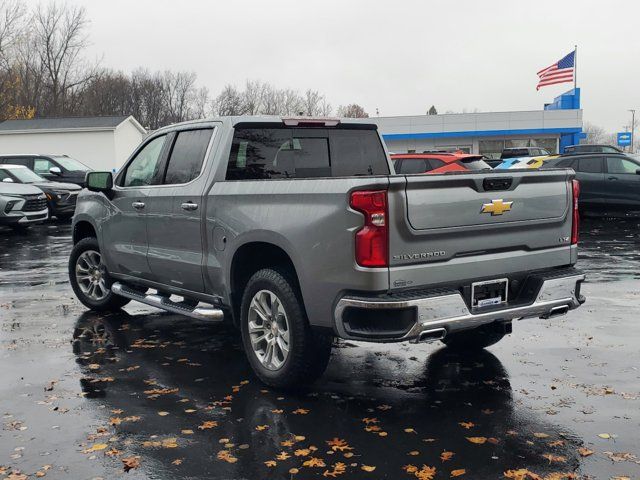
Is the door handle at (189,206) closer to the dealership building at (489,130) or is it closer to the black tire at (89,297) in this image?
the black tire at (89,297)

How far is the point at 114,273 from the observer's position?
7422 mm

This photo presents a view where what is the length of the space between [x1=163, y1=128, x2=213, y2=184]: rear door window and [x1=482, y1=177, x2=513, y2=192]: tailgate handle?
8.45 feet

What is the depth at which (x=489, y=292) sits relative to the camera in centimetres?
469

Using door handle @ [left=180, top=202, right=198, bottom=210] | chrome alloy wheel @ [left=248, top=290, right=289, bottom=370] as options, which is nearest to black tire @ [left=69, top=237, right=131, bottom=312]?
door handle @ [left=180, top=202, right=198, bottom=210]

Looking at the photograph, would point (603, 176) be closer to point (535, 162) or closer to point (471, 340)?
point (535, 162)

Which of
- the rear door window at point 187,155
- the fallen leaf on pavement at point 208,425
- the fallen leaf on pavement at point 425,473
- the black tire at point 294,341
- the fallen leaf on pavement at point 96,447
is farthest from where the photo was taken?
the rear door window at point 187,155

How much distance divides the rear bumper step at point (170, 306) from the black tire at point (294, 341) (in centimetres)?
59

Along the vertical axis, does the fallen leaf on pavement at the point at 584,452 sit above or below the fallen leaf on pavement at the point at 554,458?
below

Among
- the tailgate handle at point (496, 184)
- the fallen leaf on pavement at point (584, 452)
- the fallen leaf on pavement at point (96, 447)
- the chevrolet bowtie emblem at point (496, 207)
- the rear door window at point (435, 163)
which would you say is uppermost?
the rear door window at point (435, 163)

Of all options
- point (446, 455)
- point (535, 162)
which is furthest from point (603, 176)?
point (446, 455)

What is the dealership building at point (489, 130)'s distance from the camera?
52844mm

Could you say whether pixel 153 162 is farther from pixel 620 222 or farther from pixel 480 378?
pixel 620 222

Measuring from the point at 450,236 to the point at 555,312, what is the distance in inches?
45.5

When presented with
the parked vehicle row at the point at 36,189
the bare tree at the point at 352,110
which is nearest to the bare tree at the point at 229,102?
the bare tree at the point at 352,110
